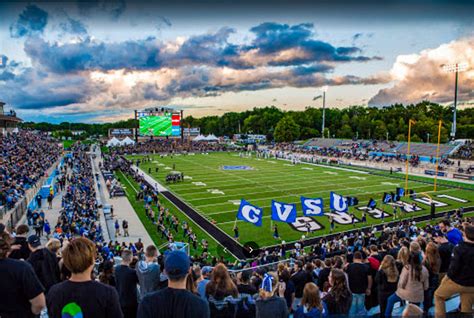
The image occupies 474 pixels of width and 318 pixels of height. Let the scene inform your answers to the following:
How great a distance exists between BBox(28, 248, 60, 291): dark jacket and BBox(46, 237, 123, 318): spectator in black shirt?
2.47 m

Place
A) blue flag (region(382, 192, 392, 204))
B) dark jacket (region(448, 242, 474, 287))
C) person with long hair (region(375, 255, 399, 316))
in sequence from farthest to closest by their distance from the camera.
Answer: blue flag (region(382, 192, 392, 204))
person with long hair (region(375, 255, 399, 316))
dark jacket (region(448, 242, 474, 287))

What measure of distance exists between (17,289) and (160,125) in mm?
78462

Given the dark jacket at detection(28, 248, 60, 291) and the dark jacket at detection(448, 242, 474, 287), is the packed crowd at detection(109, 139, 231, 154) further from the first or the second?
the dark jacket at detection(448, 242, 474, 287)

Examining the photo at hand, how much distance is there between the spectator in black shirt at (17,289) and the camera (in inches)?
136

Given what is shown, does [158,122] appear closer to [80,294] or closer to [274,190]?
[274,190]

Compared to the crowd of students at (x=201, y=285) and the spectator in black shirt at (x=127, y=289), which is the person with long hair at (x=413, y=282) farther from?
the spectator in black shirt at (x=127, y=289)

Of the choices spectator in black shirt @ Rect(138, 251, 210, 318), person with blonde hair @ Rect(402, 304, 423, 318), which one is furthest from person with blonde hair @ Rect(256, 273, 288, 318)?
spectator in black shirt @ Rect(138, 251, 210, 318)

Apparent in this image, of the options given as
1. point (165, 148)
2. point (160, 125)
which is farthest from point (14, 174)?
point (160, 125)

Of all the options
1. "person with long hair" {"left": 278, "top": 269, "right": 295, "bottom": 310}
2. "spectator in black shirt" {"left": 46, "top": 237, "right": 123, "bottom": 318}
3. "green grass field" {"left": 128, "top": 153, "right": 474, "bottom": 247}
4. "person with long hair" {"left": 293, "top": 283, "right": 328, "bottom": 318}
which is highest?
"spectator in black shirt" {"left": 46, "top": 237, "right": 123, "bottom": 318}

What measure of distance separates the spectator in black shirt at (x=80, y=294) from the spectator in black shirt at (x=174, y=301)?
0.33 metres

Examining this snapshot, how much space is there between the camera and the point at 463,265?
16.1ft

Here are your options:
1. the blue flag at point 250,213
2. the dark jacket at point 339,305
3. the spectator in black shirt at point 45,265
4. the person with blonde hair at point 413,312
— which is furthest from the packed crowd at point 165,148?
the person with blonde hair at point 413,312

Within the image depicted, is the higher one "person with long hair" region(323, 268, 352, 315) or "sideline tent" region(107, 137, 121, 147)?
"person with long hair" region(323, 268, 352, 315)

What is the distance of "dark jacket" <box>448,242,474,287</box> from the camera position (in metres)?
4.84
